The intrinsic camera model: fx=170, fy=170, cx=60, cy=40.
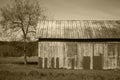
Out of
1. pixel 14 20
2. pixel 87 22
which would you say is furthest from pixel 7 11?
pixel 87 22

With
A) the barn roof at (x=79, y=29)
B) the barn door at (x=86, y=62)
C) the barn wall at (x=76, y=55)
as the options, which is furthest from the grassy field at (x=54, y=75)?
the barn roof at (x=79, y=29)

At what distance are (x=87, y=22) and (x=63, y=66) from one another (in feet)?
22.9

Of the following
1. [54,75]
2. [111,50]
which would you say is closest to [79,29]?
[111,50]

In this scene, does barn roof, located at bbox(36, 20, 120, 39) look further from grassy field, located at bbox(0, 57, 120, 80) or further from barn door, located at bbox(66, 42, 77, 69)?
grassy field, located at bbox(0, 57, 120, 80)

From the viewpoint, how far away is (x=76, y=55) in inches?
758

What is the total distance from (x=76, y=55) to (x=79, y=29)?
3.34 metres

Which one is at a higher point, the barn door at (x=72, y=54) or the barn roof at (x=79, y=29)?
the barn roof at (x=79, y=29)

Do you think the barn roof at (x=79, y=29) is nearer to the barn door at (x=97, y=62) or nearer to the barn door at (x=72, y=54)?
the barn door at (x=72, y=54)

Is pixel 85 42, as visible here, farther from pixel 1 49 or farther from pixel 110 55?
pixel 1 49

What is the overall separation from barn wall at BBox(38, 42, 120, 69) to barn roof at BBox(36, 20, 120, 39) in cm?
94

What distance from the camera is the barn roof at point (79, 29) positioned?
19484mm

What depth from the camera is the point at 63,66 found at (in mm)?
19344

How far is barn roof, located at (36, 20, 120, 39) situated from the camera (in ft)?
63.9

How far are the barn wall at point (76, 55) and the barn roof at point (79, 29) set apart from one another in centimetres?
94
